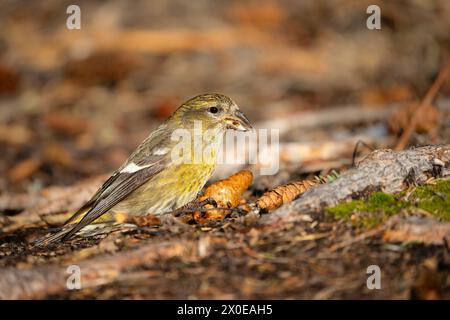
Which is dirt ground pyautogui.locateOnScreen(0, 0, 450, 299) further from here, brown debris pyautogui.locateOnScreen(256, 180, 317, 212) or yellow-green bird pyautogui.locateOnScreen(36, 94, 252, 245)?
yellow-green bird pyautogui.locateOnScreen(36, 94, 252, 245)

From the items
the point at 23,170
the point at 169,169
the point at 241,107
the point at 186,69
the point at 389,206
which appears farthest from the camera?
the point at 186,69

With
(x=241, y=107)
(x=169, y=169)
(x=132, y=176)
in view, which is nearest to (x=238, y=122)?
(x=169, y=169)

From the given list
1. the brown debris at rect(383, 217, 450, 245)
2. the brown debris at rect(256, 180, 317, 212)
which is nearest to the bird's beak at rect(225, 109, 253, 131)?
the brown debris at rect(256, 180, 317, 212)

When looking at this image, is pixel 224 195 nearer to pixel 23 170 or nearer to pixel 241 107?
pixel 23 170

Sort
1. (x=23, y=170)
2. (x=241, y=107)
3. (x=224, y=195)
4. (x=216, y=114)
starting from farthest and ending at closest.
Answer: (x=241, y=107), (x=23, y=170), (x=216, y=114), (x=224, y=195)
